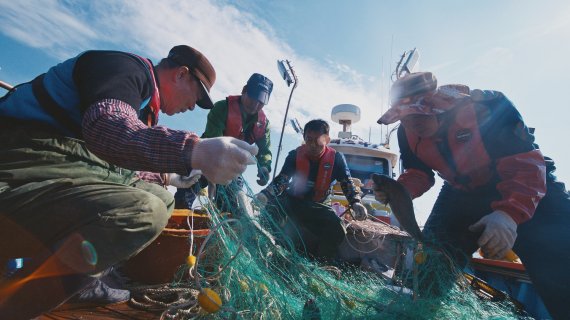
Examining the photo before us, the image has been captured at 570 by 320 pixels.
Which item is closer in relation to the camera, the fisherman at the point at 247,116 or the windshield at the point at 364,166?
the fisherman at the point at 247,116

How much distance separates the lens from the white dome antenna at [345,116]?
9.85 metres

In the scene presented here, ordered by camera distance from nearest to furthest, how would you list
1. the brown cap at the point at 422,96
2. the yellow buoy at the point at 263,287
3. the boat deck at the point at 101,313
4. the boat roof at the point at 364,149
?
the boat deck at the point at 101,313 → the yellow buoy at the point at 263,287 → the brown cap at the point at 422,96 → the boat roof at the point at 364,149

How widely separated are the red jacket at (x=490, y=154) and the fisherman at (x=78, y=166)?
5.99 ft

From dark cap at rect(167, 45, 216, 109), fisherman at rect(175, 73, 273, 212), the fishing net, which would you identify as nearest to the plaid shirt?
the fishing net

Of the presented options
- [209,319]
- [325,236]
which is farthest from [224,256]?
[325,236]

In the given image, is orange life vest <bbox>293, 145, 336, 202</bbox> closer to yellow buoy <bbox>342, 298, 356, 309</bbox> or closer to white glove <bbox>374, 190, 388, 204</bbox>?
white glove <bbox>374, 190, 388, 204</bbox>

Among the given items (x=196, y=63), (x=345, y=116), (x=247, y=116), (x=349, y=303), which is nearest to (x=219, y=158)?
(x=196, y=63)

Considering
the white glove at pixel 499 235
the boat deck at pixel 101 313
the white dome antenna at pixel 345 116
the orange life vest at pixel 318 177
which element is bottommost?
the boat deck at pixel 101 313

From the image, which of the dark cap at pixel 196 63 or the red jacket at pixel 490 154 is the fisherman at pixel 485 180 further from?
the dark cap at pixel 196 63

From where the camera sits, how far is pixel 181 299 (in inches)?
80.2

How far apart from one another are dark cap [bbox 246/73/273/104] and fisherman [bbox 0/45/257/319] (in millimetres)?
2578

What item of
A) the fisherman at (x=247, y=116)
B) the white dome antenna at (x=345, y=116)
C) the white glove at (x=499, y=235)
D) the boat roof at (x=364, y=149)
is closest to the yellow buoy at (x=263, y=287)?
the white glove at (x=499, y=235)

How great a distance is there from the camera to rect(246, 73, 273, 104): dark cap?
4070mm

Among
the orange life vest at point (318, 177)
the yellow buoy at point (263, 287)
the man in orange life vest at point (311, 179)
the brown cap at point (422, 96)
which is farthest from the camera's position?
the orange life vest at point (318, 177)
